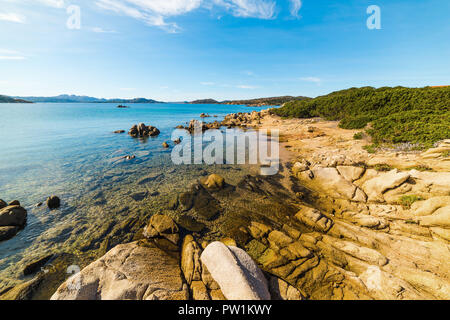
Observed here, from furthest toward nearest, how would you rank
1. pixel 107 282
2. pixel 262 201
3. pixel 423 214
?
pixel 262 201, pixel 423 214, pixel 107 282

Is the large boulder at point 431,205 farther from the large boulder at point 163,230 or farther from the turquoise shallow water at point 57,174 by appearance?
the turquoise shallow water at point 57,174

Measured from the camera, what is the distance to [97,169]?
19016 millimetres

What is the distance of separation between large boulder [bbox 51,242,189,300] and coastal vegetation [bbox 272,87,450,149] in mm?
23830

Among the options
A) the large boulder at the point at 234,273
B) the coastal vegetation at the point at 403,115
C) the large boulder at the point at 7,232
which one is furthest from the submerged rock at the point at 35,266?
the coastal vegetation at the point at 403,115

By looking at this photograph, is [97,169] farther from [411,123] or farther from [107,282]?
[411,123]

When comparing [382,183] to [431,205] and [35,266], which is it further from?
[35,266]

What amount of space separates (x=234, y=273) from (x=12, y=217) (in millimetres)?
14531

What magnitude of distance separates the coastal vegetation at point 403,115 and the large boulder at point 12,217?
33375mm

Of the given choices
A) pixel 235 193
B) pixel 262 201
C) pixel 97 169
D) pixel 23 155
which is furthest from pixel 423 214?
pixel 23 155

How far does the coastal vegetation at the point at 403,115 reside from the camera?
1608 centimetres

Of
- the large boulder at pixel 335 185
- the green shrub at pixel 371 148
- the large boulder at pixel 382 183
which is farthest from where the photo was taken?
the green shrub at pixel 371 148

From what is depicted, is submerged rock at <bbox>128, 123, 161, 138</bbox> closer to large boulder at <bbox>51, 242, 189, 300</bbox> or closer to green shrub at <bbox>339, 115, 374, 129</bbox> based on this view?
large boulder at <bbox>51, 242, 189, 300</bbox>

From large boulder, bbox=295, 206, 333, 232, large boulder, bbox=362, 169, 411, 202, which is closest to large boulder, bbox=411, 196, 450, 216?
large boulder, bbox=362, 169, 411, 202
